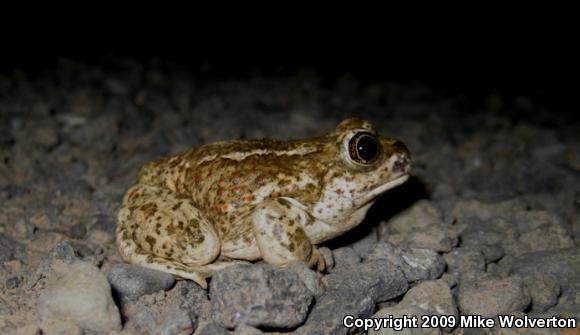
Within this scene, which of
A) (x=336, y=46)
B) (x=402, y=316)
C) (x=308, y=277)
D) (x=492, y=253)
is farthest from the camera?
(x=336, y=46)

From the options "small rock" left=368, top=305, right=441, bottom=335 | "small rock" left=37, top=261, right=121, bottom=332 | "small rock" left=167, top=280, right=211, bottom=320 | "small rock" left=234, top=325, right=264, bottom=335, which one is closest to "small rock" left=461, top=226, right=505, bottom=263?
"small rock" left=368, top=305, right=441, bottom=335

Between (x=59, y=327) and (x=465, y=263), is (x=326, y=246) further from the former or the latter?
(x=59, y=327)

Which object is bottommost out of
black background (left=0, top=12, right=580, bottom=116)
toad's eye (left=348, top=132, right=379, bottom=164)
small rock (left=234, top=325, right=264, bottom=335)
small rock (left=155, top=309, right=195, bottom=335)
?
small rock (left=155, top=309, right=195, bottom=335)

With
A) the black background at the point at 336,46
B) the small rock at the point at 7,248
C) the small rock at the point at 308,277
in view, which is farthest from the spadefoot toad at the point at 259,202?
the black background at the point at 336,46

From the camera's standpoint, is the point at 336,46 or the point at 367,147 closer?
the point at 367,147

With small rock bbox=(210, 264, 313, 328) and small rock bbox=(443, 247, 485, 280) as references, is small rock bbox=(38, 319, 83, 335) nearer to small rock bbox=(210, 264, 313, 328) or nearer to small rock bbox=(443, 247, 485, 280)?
small rock bbox=(210, 264, 313, 328)

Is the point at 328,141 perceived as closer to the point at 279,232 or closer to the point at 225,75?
the point at 279,232

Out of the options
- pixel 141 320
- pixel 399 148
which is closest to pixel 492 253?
pixel 399 148
